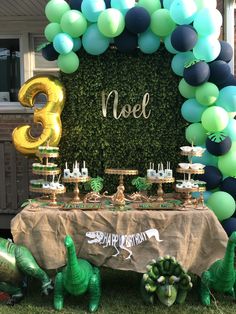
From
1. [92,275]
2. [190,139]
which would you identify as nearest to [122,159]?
[190,139]

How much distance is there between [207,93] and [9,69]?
3.52 meters

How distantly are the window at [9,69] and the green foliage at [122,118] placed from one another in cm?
202

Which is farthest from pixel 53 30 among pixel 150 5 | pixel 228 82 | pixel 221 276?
pixel 221 276

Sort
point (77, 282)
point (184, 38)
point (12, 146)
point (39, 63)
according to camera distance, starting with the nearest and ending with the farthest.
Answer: point (77, 282) < point (184, 38) < point (12, 146) < point (39, 63)

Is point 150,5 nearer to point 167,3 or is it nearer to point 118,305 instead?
point 167,3

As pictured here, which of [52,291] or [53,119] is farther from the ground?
[53,119]

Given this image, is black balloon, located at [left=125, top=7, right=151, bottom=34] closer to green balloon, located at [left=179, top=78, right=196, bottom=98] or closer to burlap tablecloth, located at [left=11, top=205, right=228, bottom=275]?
green balloon, located at [left=179, top=78, right=196, bottom=98]

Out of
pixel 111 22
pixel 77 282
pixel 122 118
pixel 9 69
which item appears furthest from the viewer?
pixel 9 69

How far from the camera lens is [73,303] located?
3926 millimetres

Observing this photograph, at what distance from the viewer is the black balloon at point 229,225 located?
171 inches

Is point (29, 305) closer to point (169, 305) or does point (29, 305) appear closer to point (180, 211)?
point (169, 305)

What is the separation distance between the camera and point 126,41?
4.48m

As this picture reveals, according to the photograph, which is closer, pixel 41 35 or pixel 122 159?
pixel 122 159

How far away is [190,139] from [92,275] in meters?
1.69
